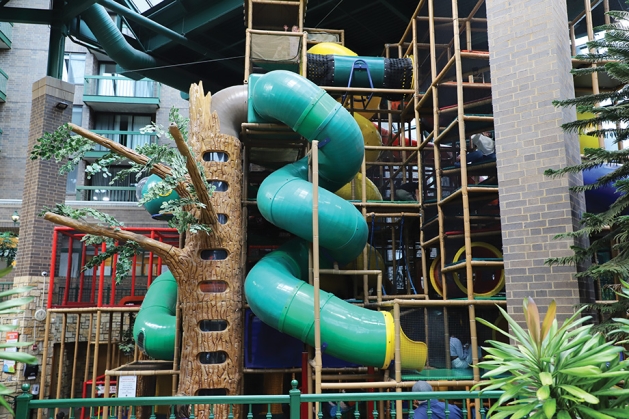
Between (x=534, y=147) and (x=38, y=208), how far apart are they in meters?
10.1

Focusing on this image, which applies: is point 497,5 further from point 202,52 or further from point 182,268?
point 202,52

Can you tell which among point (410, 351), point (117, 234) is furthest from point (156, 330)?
point (410, 351)

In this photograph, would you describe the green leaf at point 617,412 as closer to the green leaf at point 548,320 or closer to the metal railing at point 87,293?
the green leaf at point 548,320

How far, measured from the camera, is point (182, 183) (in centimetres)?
639

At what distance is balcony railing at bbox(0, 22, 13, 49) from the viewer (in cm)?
2002

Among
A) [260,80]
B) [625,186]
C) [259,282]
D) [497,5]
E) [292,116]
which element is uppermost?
[497,5]

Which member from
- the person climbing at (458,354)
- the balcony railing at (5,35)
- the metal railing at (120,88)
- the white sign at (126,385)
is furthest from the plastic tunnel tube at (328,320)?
the balcony railing at (5,35)

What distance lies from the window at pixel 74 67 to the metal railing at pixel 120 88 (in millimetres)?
1170

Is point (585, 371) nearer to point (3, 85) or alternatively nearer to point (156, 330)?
point (156, 330)

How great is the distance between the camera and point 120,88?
2130 centimetres

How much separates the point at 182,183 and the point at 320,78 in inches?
166

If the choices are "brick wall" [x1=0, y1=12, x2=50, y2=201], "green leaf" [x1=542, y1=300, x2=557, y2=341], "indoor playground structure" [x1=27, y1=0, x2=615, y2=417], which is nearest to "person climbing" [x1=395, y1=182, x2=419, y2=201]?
"indoor playground structure" [x1=27, y1=0, x2=615, y2=417]

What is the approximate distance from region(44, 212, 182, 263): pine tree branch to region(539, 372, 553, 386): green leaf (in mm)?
5318

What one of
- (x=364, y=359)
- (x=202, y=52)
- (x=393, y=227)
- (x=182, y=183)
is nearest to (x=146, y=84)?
(x=202, y=52)
